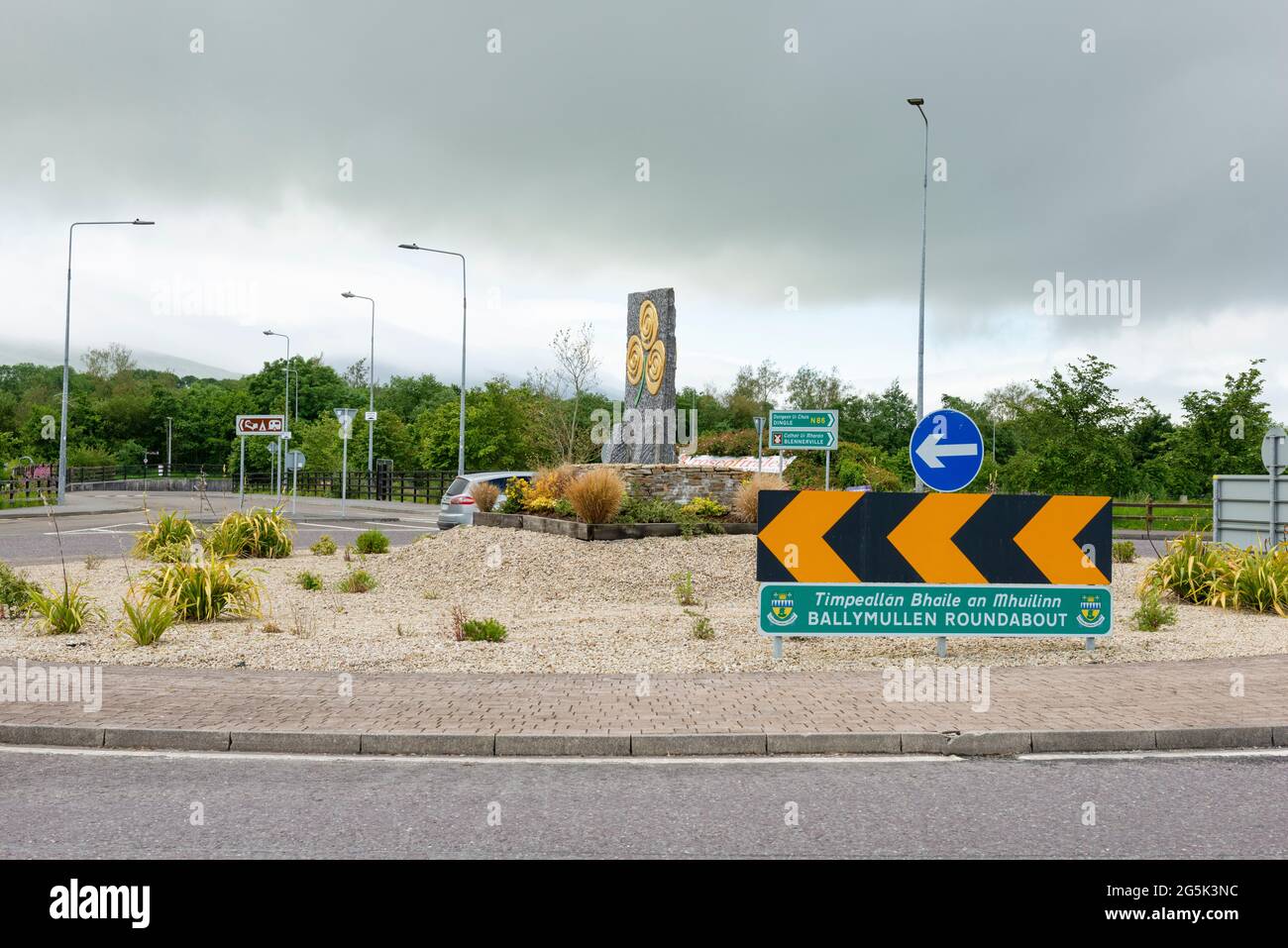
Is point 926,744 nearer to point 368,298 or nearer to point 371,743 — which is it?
point 371,743

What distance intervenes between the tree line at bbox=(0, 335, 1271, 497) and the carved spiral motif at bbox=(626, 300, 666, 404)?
9.08 ft

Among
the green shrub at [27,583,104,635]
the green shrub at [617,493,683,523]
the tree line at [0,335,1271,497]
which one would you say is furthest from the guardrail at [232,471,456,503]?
the green shrub at [27,583,104,635]

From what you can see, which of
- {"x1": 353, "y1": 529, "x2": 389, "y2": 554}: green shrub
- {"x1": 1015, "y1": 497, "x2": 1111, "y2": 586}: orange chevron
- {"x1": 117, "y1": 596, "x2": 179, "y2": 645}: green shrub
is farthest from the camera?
{"x1": 353, "y1": 529, "x2": 389, "y2": 554}: green shrub

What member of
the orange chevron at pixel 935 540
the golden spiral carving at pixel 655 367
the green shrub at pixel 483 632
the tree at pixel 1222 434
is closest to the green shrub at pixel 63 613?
the green shrub at pixel 483 632

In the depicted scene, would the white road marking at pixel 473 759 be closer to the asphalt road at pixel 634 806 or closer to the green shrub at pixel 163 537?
the asphalt road at pixel 634 806

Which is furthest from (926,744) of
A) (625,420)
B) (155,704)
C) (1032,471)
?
(1032,471)

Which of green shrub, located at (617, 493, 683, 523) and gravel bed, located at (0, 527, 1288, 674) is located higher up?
green shrub, located at (617, 493, 683, 523)

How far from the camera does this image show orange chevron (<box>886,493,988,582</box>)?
9594 mm

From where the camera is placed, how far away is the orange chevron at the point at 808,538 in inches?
376

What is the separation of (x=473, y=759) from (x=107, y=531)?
83.7 ft

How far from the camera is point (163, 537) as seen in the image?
63.5ft

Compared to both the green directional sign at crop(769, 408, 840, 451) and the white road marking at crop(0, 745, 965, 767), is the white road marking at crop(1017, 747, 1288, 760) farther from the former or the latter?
the green directional sign at crop(769, 408, 840, 451)

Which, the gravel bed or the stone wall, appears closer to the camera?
the gravel bed

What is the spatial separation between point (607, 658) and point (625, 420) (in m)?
13.5
